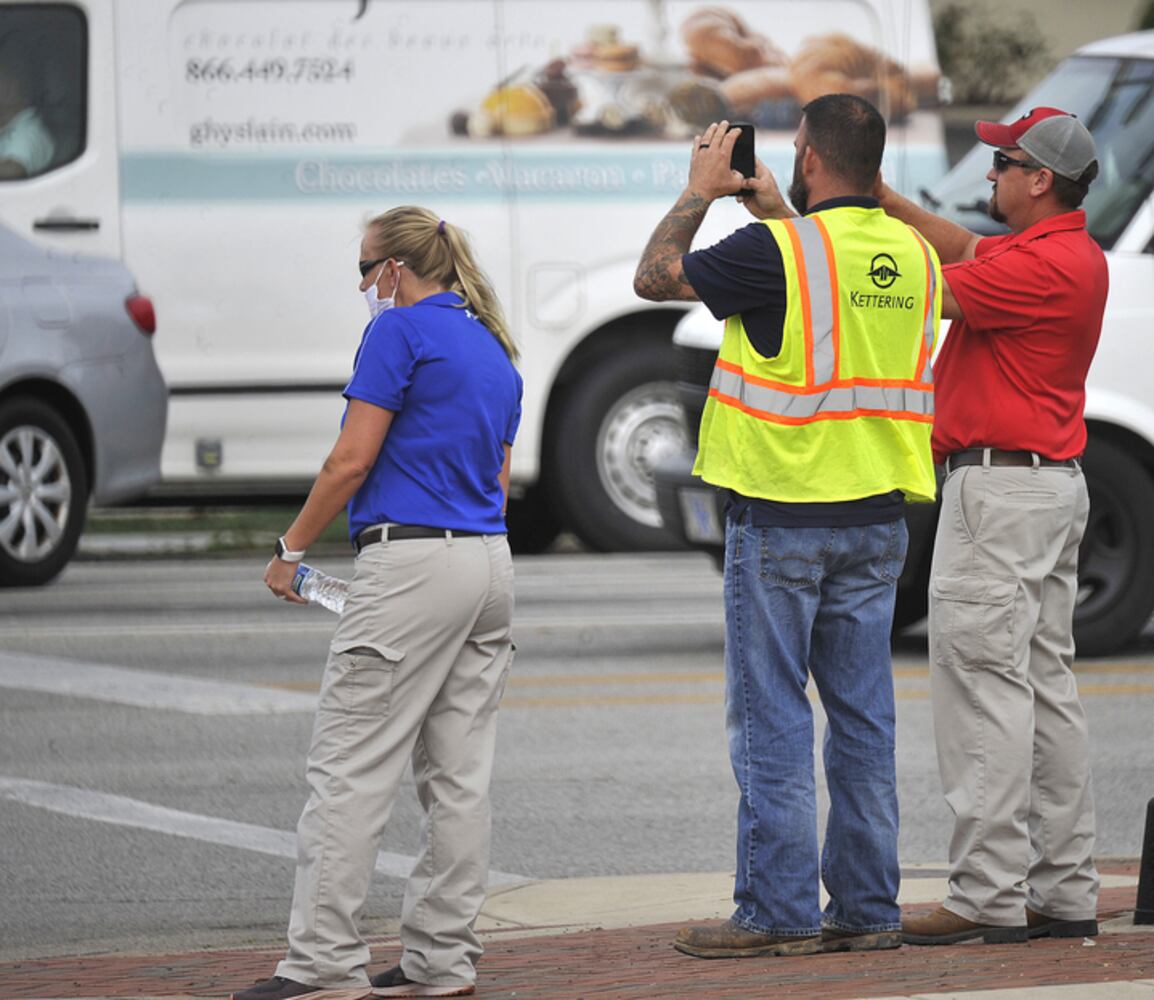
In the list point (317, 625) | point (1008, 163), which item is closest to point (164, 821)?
point (1008, 163)

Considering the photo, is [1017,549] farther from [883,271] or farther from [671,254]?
[671,254]

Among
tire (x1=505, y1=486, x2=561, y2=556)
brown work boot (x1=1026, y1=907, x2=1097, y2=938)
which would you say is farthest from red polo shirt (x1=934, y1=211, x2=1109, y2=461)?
tire (x1=505, y1=486, x2=561, y2=556)

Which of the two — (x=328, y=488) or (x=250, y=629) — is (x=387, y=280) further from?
(x=250, y=629)

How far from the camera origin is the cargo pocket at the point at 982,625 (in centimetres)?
524

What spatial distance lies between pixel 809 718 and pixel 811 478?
497 millimetres

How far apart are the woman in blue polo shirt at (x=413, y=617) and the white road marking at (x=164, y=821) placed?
5.14 ft

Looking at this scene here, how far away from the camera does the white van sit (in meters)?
12.9

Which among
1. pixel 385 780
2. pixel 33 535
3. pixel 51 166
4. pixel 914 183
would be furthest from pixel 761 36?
pixel 385 780

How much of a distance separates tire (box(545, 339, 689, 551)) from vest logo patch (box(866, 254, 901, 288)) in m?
8.44

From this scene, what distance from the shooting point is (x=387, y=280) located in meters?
4.94

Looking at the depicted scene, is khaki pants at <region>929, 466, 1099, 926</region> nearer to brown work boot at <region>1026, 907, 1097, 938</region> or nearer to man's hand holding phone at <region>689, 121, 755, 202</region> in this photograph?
brown work boot at <region>1026, 907, 1097, 938</region>

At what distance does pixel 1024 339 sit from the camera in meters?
5.31

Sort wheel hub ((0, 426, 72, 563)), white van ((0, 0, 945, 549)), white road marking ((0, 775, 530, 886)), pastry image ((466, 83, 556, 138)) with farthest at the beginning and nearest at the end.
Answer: pastry image ((466, 83, 556, 138)), white van ((0, 0, 945, 549)), wheel hub ((0, 426, 72, 563)), white road marking ((0, 775, 530, 886))

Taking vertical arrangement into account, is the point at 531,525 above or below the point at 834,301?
below
